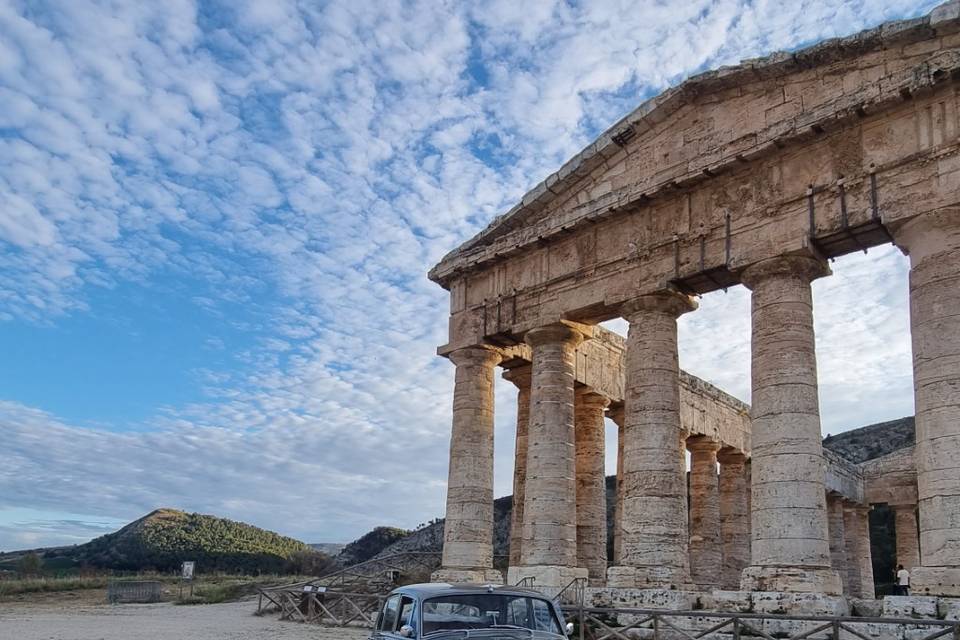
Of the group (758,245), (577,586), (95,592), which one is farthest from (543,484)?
(95,592)

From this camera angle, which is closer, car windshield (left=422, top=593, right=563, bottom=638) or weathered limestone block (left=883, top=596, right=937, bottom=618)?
car windshield (left=422, top=593, right=563, bottom=638)

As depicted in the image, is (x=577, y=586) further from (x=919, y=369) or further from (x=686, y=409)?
(x=686, y=409)

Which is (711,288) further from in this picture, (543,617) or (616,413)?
(543,617)

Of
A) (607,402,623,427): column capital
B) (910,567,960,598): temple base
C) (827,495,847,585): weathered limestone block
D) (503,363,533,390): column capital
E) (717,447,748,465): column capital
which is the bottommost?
(910,567,960,598): temple base

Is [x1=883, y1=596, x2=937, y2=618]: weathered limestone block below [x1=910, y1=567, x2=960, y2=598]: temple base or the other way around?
below

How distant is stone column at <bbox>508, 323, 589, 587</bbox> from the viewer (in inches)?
753

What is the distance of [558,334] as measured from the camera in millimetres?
20391

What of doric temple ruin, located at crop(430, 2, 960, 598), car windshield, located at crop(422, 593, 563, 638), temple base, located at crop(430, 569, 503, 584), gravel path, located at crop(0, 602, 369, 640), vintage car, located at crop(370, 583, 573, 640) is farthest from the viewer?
temple base, located at crop(430, 569, 503, 584)

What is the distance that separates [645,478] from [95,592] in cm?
2998

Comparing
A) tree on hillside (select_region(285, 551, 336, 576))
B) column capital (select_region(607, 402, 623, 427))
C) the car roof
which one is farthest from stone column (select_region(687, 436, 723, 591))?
tree on hillside (select_region(285, 551, 336, 576))

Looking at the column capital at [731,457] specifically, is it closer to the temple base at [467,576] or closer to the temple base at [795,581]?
the temple base at [467,576]

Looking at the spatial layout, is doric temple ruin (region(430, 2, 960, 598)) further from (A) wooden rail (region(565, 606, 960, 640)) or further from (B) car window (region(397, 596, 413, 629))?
(B) car window (region(397, 596, 413, 629))

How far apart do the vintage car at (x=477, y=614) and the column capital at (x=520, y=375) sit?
14.9m

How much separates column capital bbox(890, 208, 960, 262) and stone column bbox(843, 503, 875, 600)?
25.9 meters
